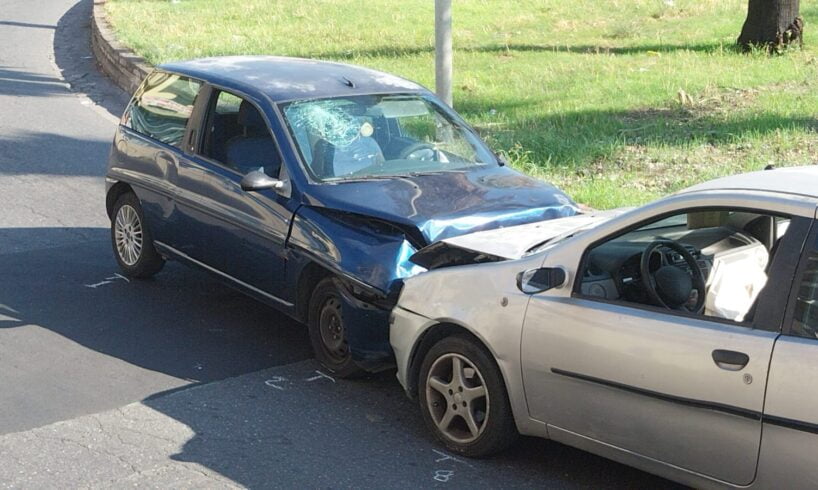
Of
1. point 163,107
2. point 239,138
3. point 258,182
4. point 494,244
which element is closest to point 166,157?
point 163,107

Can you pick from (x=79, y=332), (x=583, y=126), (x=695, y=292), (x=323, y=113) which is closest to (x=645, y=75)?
(x=583, y=126)

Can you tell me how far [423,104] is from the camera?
27.0 ft

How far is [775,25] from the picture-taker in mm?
17328

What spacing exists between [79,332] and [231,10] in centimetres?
1620

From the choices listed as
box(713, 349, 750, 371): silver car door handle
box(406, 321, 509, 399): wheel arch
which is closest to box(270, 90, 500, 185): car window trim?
box(406, 321, 509, 399): wheel arch

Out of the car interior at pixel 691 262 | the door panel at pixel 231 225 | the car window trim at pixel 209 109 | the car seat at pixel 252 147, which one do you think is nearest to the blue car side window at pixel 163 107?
the car window trim at pixel 209 109

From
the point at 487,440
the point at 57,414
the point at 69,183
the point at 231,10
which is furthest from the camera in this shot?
the point at 231,10

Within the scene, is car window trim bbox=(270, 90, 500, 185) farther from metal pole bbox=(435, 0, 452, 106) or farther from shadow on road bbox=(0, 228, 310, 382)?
metal pole bbox=(435, 0, 452, 106)

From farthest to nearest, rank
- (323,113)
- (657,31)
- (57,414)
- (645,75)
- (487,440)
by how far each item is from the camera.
Result: (657,31) → (645,75) → (323,113) → (57,414) → (487,440)

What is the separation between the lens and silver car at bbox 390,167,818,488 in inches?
185

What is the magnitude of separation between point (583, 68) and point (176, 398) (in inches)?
444

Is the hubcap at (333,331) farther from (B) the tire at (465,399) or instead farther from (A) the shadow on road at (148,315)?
(B) the tire at (465,399)

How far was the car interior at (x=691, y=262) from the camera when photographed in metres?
5.25

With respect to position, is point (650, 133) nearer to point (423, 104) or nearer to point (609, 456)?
point (423, 104)
